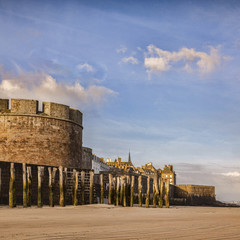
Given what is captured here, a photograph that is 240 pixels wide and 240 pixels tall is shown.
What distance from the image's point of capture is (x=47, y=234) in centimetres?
564

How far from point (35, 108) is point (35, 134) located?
Answer: 1553 millimetres

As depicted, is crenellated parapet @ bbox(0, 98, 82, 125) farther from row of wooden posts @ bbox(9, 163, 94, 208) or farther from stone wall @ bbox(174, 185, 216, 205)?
stone wall @ bbox(174, 185, 216, 205)

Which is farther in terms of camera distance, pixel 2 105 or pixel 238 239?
pixel 2 105

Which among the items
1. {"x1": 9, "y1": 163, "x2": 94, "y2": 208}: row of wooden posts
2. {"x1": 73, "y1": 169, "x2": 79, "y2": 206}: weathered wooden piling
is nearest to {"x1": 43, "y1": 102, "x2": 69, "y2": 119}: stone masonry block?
{"x1": 9, "y1": 163, "x2": 94, "y2": 208}: row of wooden posts

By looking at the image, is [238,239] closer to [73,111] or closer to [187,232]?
[187,232]

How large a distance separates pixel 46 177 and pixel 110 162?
100853mm

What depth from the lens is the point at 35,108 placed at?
22656 millimetres

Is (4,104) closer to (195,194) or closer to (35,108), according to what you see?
(35,108)

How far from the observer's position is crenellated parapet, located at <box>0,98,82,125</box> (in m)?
22.4

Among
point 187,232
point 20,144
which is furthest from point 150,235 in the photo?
point 20,144

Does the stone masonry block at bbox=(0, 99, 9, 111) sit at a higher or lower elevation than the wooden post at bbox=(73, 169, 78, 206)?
higher

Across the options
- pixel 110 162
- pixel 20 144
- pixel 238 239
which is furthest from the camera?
pixel 110 162

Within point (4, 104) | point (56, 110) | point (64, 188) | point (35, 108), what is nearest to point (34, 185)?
point (64, 188)

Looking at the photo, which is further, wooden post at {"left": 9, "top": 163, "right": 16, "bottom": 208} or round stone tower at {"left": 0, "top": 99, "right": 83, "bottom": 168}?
round stone tower at {"left": 0, "top": 99, "right": 83, "bottom": 168}
